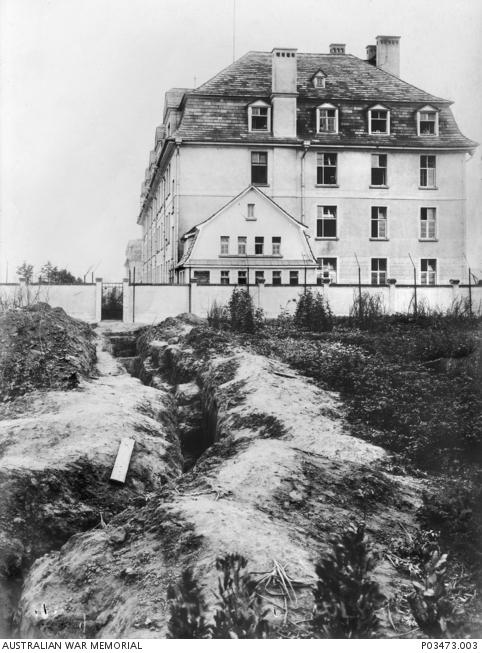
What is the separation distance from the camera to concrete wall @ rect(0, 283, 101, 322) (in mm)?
18141

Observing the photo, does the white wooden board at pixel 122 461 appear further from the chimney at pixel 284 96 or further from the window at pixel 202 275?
the chimney at pixel 284 96

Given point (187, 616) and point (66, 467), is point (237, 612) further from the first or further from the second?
point (66, 467)

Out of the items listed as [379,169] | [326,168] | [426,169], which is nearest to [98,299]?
[326,168]

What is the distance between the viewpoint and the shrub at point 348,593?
11.9 ft

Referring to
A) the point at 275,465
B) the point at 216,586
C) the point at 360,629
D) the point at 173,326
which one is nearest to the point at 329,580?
the point at 360,629

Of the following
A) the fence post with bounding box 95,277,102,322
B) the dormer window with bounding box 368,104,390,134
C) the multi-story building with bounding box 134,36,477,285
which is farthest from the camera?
the dormer window with bounding box 368,104,390,134

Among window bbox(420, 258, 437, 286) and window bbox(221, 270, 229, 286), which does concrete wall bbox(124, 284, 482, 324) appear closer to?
window bbox(221, 270, 229, 286)

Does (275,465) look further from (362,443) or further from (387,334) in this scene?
(387,334)

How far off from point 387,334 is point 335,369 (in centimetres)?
464

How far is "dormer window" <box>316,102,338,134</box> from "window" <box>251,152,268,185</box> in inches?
102

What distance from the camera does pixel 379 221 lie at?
2886cm

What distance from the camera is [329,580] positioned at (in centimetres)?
366

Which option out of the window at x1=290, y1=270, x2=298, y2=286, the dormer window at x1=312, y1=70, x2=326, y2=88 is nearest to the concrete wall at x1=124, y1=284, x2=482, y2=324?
the window at x1=290, y1=270, x2=298, y2=286

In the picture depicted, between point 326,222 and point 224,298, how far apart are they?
9.27 m
